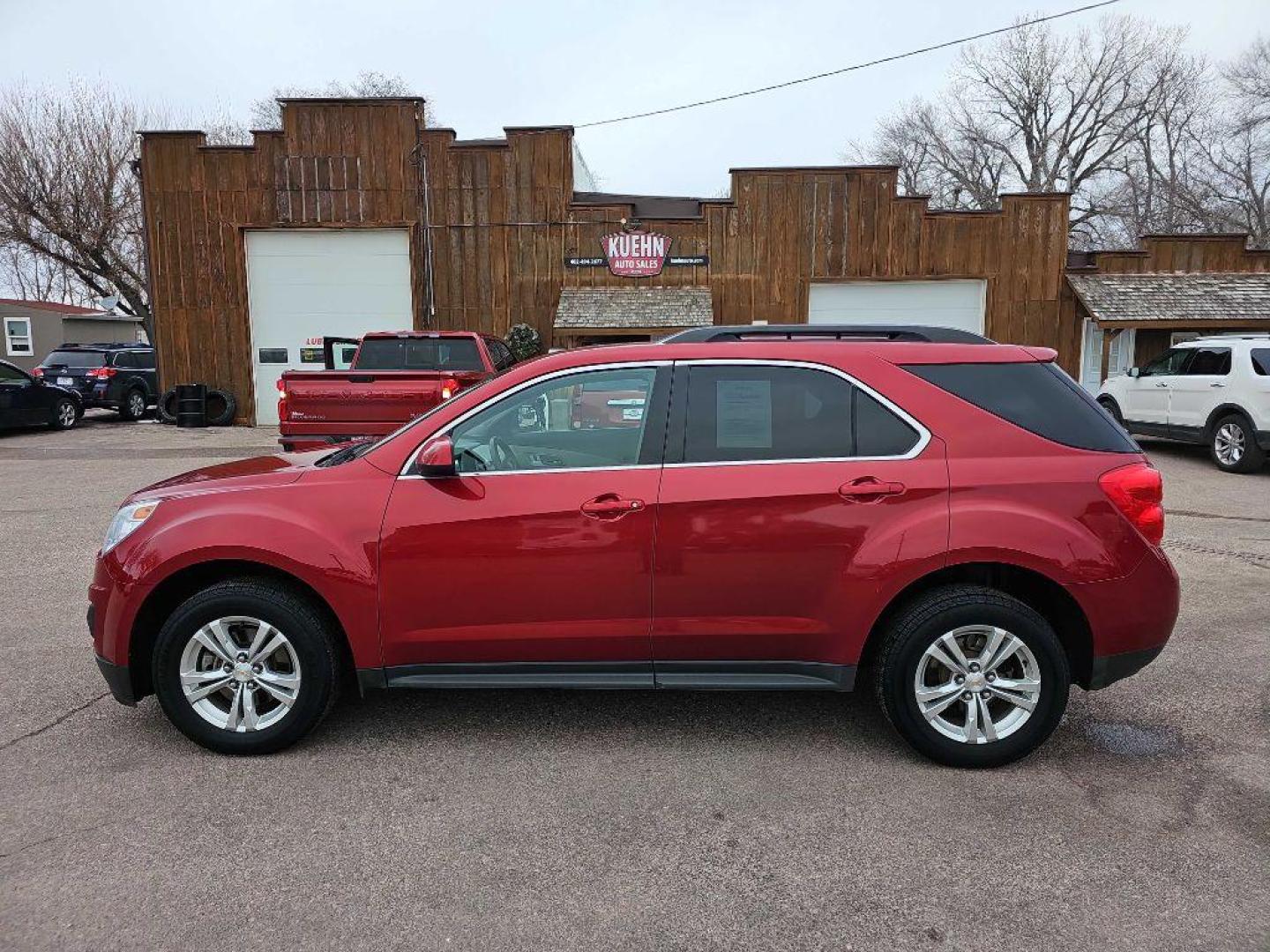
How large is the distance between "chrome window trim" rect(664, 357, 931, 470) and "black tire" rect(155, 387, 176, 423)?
57.3 ft

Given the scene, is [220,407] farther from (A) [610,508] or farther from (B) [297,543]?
(A) [610,508]

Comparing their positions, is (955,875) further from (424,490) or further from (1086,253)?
(1086,253)

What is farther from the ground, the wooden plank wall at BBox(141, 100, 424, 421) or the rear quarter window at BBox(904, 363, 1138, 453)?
the wooden plank wall at BBox(141, 100, 424, 421)

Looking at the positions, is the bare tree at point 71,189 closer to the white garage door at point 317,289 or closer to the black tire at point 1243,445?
the white garage door at point 317,289

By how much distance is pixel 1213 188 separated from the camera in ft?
123

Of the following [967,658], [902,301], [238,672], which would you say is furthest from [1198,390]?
[238,672]

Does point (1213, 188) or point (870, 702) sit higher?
point (1213, 188)

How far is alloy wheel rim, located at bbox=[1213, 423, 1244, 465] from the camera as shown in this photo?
11.5 meters

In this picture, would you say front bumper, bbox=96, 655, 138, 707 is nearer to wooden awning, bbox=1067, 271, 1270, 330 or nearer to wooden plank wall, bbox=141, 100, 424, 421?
wooden plank wall, bbox=141, 100, 424, 421

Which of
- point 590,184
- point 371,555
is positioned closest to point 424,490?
point 371,555

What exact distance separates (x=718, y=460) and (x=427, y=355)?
835 cm

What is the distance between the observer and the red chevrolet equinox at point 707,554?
337 centimetres

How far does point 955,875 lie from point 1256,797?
4.62 ft

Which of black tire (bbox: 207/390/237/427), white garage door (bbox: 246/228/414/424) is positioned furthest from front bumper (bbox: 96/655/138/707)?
black tire (bbox: 207/390/237/427)
